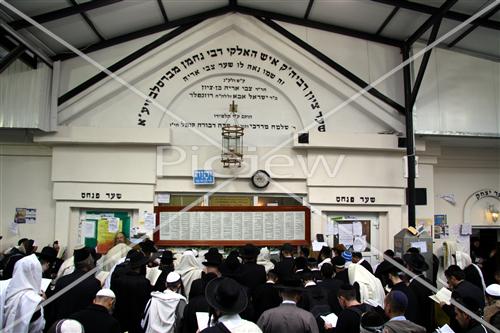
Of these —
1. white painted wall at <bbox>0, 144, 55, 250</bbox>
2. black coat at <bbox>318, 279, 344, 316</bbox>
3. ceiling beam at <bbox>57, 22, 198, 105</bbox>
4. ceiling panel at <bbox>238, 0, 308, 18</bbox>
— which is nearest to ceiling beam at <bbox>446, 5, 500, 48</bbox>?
ceiling panel at <bbox>238, 0, 308, 18</bbox>

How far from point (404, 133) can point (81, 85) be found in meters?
7.31

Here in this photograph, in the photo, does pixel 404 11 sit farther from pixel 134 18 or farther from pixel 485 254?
pixel 485 254

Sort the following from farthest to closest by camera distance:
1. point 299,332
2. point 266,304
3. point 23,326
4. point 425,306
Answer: point 425,306
point 266,304
point 23,326
point 299,332

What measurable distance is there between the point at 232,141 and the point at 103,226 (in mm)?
3421

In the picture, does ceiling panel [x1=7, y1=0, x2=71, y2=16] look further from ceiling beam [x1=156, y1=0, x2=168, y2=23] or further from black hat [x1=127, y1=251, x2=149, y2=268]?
black hat [x1=127, y1=251, x2=149, y2=268]

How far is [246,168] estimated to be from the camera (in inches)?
367

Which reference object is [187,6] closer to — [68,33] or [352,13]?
[68,33]

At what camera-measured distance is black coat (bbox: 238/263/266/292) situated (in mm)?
5195

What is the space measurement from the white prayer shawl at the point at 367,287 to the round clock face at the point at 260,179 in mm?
4024

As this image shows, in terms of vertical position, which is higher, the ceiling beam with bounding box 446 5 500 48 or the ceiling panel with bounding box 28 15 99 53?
the ceiling beam with bounding box 446 5 500 48

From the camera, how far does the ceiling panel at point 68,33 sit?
7.99 metres

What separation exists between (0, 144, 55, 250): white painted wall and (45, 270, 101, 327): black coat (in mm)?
5181

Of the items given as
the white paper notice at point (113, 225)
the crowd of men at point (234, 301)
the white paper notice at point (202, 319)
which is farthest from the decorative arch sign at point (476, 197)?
the white paper notice at point (202, 319)

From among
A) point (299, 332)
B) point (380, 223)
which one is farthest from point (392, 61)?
point (299, 332)
